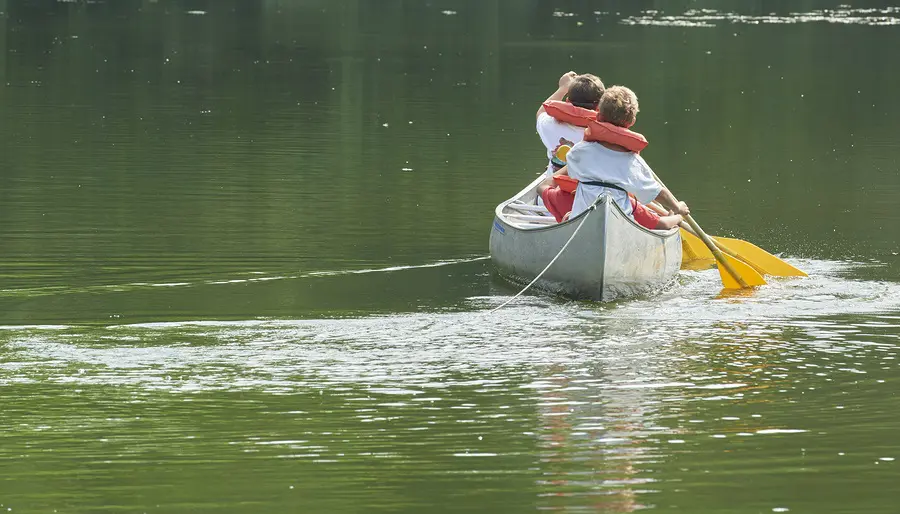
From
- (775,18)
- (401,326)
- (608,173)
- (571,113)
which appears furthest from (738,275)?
(775,18)

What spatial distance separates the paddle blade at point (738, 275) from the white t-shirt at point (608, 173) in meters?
1.03

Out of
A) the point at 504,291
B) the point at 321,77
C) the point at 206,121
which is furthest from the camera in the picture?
the point at 321,77

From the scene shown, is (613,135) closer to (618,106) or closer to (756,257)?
(618,106)

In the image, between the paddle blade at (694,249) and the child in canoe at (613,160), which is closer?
the child in canoe at (613,160)

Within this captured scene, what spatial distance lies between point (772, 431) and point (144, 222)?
858 cm

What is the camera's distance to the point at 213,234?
1434cm

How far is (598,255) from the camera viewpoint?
11070 millimetres

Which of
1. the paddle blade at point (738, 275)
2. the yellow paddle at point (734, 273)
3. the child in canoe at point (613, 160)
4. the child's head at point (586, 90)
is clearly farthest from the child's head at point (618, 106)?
the paddle blade at point (738, 275)

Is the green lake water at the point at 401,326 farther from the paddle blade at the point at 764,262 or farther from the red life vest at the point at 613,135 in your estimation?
the red life vest at the point at 613,135

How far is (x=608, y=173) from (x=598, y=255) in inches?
24.1

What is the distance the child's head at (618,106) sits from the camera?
11.2 metres

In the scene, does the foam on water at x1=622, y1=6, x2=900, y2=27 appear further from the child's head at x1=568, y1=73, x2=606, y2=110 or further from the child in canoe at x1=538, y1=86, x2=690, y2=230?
the child in canoe at x1=538, y1=86, x2=690, y2=230

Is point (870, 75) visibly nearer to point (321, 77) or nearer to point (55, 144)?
point (321, 77)

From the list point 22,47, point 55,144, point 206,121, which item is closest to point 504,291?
point 55,144
